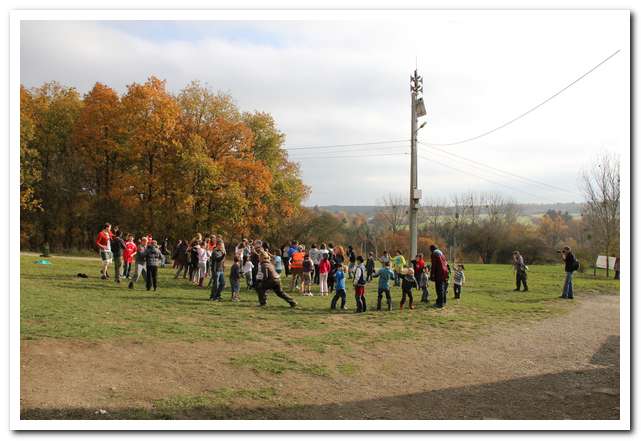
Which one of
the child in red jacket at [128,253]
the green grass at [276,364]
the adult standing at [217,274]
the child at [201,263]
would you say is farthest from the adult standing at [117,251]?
the green grass at [276,364]

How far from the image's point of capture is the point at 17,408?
253 inches

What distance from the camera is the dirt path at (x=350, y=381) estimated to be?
729 cm

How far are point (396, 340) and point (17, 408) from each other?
7.77 metres

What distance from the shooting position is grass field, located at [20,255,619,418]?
9.35m

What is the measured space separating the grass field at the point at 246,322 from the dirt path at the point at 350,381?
20 centimetres

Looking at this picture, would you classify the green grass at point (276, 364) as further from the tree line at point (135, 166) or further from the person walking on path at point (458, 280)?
the tree line at point (135, 166)

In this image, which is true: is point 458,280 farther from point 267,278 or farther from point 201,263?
point 201,263

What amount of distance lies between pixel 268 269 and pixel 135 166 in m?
28.8

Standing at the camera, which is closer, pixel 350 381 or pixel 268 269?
pixel 350 381

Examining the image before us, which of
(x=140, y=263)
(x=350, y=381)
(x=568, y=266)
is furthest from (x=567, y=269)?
(x=140, y=263)

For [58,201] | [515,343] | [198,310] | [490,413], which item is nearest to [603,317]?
[515,343]

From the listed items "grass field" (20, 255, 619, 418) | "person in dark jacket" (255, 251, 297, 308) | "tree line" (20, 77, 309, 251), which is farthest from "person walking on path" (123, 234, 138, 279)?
"tree line" (20, 77, 309, 251)

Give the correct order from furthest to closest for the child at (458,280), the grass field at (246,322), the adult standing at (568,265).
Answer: the adult standing at (568,265), the child at (458,280), the grass field at (246,322)

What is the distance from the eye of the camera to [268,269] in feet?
49.0
